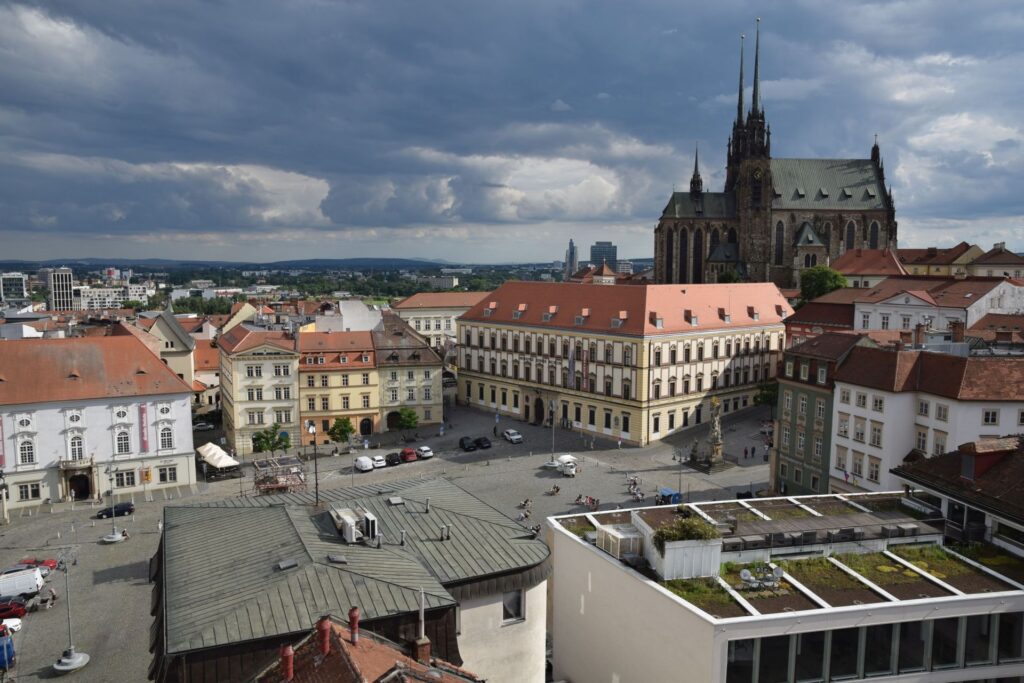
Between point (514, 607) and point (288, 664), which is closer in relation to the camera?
point (288, 664)

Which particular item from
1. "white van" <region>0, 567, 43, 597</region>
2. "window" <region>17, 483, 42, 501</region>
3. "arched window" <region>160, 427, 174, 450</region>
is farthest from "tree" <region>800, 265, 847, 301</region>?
"white van" <region>0, 567, 43, 597</region>

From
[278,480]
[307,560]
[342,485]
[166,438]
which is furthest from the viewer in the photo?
[166,438]

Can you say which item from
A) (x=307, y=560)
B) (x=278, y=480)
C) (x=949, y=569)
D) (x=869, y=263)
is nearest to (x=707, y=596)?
(x=949, y=569)

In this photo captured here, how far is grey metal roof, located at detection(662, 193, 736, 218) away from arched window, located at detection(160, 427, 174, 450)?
104021mm

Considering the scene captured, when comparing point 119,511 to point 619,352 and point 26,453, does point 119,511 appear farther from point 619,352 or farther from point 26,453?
point 619,352

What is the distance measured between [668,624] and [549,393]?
5863cm

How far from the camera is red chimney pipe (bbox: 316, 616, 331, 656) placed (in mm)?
15766

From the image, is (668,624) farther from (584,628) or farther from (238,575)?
(238,575)

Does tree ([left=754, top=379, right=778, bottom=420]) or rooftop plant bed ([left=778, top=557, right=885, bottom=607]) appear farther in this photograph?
tree ([left=754, top=379, right=778, bottom=420])

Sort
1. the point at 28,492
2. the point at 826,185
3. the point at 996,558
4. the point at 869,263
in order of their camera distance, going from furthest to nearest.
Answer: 1. the point at 826,185
2. the point at 869,263
3. the point at 28,492
4. the point at 996,558

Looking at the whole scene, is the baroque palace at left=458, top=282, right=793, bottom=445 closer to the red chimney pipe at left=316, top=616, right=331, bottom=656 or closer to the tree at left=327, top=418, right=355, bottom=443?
the tree at left=327, top=418, right=355, bottom=443

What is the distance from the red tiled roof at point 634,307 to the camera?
7581cm

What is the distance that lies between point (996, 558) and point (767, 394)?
52876 millimetres

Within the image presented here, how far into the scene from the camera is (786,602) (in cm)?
2250
